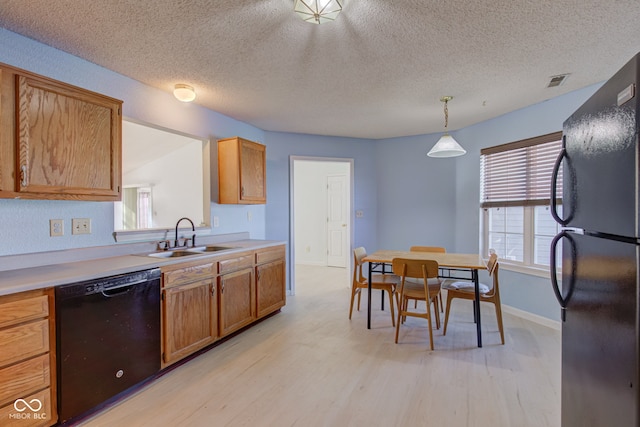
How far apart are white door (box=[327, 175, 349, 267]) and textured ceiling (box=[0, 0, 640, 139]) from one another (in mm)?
3487

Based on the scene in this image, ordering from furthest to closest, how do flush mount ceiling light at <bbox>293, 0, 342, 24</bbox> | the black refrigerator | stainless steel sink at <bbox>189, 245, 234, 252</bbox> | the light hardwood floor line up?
stainless steel sink at <bbox>189, 245, 234, 252</bbox>, the light hardwood floor, flush mount ceiling light at <bbox>293, 0, 342, 24</bbox>, the black refrigerator

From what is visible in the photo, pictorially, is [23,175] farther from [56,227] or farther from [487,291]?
[487,291]

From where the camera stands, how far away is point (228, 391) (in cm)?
218

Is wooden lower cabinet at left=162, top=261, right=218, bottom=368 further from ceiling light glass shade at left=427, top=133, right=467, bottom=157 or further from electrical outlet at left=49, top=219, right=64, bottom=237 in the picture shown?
ceiling light glass shade at left=427, top=133, right=467, bottom=157

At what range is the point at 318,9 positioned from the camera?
175 cm

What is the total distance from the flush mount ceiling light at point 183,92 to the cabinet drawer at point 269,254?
1606mm

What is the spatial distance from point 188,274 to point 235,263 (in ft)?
1.84

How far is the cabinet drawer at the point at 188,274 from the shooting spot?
7.72 ft

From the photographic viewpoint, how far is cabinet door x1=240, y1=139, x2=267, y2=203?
Answer: 3506 mm

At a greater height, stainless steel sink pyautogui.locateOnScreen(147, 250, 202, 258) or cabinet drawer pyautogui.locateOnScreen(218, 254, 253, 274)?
stainless steel sink pyautogui.locateOnScreen(147, 250, 202, 258)

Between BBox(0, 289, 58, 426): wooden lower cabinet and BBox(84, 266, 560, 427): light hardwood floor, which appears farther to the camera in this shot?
BBox(84, 266, 560, 427): light hardwood floor

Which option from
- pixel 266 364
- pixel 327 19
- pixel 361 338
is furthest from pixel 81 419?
pixel 327 19

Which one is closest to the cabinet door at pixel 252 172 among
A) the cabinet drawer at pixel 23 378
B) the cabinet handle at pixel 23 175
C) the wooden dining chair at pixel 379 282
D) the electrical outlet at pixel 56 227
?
the wooden dining chair at pixel 379 282

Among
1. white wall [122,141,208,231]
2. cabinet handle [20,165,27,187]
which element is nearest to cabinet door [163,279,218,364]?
cabinet handle [20,165,27,187]
